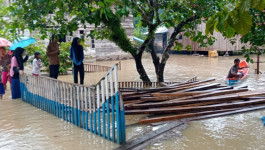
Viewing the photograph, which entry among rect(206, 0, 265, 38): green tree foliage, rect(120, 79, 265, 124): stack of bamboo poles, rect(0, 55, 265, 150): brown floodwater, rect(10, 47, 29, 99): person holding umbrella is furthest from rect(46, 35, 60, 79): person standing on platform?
rect(206, 0, 265, 38): green tree foliage

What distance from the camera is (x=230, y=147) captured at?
14.0ft

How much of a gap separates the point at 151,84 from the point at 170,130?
541 centimetres

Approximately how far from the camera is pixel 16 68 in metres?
7.84

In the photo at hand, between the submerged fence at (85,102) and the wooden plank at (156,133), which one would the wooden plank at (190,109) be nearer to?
the wooden plank at (156,133)

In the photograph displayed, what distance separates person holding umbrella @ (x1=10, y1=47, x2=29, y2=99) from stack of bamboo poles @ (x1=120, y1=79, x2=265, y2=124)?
3408 millimetres


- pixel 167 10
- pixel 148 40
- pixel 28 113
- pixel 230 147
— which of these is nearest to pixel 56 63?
pixel 28 113

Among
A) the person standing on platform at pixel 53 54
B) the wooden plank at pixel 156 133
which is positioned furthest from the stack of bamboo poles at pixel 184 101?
the person standing on platform at pixel 53 54

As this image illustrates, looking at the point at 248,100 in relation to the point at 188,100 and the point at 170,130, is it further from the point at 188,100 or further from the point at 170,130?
the point at 170,130

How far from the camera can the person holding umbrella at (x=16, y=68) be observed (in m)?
7.68

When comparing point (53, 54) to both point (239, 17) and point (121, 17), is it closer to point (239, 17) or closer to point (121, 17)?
point (121, 17)

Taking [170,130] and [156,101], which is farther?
[156,101]

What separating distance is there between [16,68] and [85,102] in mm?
4081

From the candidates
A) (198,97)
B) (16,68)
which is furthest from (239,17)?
(16,68)

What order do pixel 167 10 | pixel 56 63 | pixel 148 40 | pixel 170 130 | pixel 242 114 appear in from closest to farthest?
pixel 170 130 → pixel 242 114 → pixel 56 63 → pixel 167 10 → pixel 148 40
